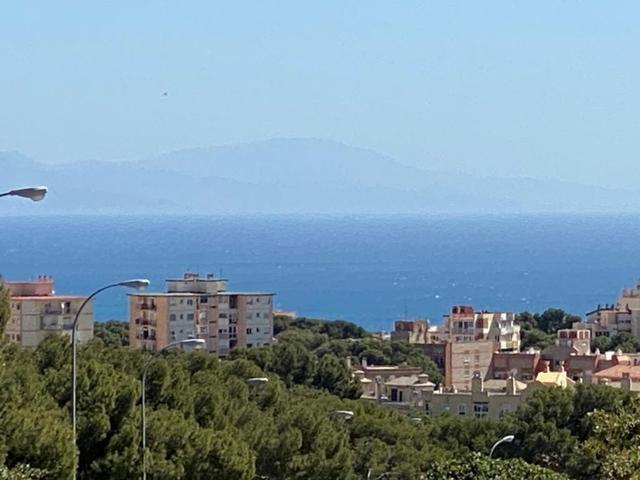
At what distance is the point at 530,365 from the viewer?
8319 cm

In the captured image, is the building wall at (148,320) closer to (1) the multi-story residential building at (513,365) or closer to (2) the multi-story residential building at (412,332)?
(1) the multi-story residential building at (513,365)

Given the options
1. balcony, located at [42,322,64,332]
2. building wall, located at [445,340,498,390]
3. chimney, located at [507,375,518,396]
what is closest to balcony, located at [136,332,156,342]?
balcony, located at [42,322,64,332]

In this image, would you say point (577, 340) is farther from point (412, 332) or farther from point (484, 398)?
point (484, 398)

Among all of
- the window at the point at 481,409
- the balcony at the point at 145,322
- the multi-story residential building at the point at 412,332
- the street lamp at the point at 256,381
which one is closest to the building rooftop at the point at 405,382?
the window at the point at 481,409

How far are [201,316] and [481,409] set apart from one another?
82.7 feet

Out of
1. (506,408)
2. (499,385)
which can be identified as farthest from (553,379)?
(506,408)

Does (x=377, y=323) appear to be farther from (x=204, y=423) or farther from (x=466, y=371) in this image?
(x=204, y=423)

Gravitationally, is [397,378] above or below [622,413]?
below

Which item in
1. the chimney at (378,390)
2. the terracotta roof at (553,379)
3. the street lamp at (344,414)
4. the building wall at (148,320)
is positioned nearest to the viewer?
the street lamp at (344,414)

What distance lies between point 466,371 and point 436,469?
204 feet

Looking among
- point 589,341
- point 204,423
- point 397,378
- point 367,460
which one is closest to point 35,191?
point 204,423

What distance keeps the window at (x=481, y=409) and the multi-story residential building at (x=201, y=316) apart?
22.0 metres

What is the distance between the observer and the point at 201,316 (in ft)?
288

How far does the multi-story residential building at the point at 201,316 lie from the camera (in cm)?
8631
